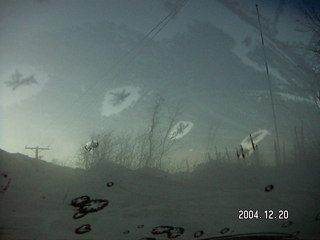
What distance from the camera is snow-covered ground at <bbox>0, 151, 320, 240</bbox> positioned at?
375 inches

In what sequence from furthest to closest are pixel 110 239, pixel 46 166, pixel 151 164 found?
1. pixel 151 164
2. pixel 46 166
3. pixel 110 239

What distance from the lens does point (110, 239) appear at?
9.16 meters

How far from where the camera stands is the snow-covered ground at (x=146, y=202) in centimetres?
952

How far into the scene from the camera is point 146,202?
14.9 metres

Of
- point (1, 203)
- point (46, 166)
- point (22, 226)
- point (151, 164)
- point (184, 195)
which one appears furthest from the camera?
point (151, 164)

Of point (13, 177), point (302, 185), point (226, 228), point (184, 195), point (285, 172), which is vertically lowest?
point (226, 228)

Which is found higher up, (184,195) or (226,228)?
(184,195)

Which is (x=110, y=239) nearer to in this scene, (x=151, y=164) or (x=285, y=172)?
(x=151, y=164)

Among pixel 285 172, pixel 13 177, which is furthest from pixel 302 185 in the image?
pixel 13 177

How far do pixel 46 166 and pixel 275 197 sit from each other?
16115 millimetres
